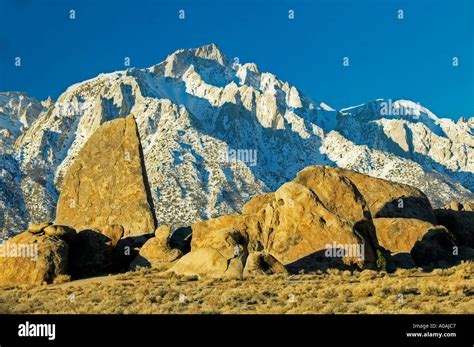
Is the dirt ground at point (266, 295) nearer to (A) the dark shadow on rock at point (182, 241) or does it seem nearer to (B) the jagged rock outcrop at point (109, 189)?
(A) the dark shadow on rock at point (182, 241)

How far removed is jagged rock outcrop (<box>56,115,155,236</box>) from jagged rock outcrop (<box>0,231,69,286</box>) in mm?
13054

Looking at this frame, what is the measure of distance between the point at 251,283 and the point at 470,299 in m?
11.1

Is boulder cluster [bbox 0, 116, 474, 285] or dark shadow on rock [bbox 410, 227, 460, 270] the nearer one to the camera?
boulder cluster [bbox 0, 116, 474, 285]

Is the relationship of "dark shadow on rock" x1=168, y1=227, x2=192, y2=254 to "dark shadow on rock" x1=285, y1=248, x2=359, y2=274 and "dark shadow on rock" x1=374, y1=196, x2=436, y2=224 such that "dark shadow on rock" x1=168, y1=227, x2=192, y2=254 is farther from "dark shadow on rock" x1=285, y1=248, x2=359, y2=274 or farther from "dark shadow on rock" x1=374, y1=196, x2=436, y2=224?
"dark shadow on rock" x1=374, y1=196, x2=436, y2=224

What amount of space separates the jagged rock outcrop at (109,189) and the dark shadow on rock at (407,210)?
21.7 m

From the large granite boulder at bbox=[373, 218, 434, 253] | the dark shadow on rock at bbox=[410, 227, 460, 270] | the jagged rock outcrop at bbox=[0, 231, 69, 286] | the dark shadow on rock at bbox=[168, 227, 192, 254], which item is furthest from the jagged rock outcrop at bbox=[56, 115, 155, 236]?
the dark shadow on rock at bbox=[410, 227, 460, 270]

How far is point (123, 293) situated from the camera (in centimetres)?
2850

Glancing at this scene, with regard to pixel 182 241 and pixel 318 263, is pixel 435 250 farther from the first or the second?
pixel 182 241

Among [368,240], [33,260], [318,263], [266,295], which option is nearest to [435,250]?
[368,240]

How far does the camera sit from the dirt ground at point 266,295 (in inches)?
829

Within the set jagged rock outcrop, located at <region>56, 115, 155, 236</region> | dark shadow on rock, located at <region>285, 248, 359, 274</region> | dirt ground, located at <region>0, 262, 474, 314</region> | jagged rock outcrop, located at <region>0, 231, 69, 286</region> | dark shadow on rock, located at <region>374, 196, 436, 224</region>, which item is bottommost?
dirt ground, located at <region>0, 262, 474, 314</region>

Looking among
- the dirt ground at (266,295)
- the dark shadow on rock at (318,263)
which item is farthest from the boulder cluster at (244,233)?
the dirt ground at (266,295)

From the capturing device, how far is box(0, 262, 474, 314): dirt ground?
829 inches
